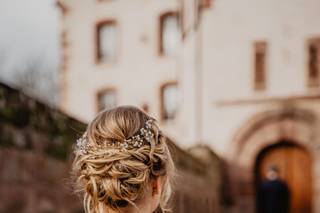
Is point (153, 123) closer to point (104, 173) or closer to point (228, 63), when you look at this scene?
point (104, 173)

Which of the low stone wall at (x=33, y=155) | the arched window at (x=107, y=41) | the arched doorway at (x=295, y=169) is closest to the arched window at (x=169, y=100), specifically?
the arched window at (x=107, y=41)

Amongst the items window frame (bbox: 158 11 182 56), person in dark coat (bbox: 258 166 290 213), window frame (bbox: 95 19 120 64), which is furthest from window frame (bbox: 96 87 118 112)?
person in dark coat (bbox: 258 166 290 213)

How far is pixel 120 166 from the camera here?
7.49 feet

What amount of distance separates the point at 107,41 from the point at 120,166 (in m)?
24.0

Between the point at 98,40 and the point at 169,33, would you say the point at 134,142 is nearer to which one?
the point at 169,33

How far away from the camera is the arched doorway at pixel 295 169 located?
17109 millimetres

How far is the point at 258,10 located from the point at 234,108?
2599 millimetres

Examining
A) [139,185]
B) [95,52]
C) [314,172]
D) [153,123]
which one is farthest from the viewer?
[95,52]

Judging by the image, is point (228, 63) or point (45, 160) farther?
point (228, 63)

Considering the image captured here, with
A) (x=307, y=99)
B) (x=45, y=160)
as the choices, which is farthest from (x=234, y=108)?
(x=45, y=160)

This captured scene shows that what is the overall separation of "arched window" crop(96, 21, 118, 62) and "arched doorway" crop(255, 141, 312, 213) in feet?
32.9

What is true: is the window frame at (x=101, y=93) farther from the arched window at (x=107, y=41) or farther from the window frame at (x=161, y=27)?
the window frame at (x=161, y=27)

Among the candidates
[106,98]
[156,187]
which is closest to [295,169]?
[106,98]

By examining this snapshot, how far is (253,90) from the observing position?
686 inches
